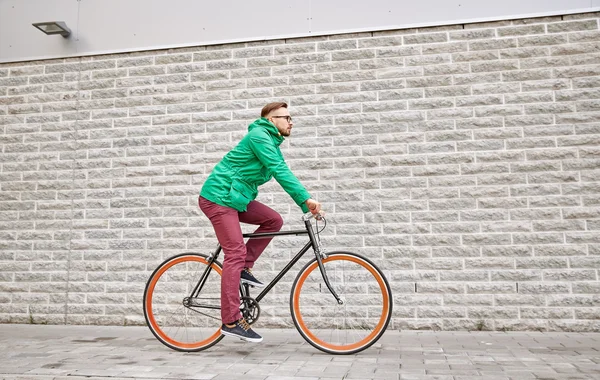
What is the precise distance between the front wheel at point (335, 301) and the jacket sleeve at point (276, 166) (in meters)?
0.47

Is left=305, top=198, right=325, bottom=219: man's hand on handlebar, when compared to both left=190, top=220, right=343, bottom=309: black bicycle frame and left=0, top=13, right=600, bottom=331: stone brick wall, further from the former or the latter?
left=0, top=13, right=600, bottom=331: stone brick wall

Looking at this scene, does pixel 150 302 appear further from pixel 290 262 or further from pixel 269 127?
pixel 269 127

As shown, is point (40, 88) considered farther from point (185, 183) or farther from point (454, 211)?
point (454, 211)

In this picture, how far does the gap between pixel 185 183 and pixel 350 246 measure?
1.79 m

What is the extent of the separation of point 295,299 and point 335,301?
15.4 inches

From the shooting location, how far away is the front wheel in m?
3.77

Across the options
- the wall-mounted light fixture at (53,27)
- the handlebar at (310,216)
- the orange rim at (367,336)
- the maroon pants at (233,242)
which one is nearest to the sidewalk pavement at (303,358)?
the orange rim at (367,336)

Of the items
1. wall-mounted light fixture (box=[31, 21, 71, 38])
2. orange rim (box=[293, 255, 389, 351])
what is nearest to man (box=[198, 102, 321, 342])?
orange rim (box=[293, 255, 389, 351])

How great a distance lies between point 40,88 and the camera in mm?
6059

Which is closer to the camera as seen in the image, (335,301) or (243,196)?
(243,196)

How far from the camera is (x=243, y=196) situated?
3889 millimetres

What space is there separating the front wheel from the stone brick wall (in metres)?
1.03

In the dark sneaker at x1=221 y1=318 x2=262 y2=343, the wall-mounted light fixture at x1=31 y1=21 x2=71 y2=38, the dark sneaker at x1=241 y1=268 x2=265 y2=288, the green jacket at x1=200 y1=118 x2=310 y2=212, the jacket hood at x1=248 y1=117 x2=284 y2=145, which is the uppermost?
the wall-mounted light fixture at x1=31 y1=21 x2=71 y2=38

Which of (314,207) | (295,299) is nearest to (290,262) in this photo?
(295,299)
